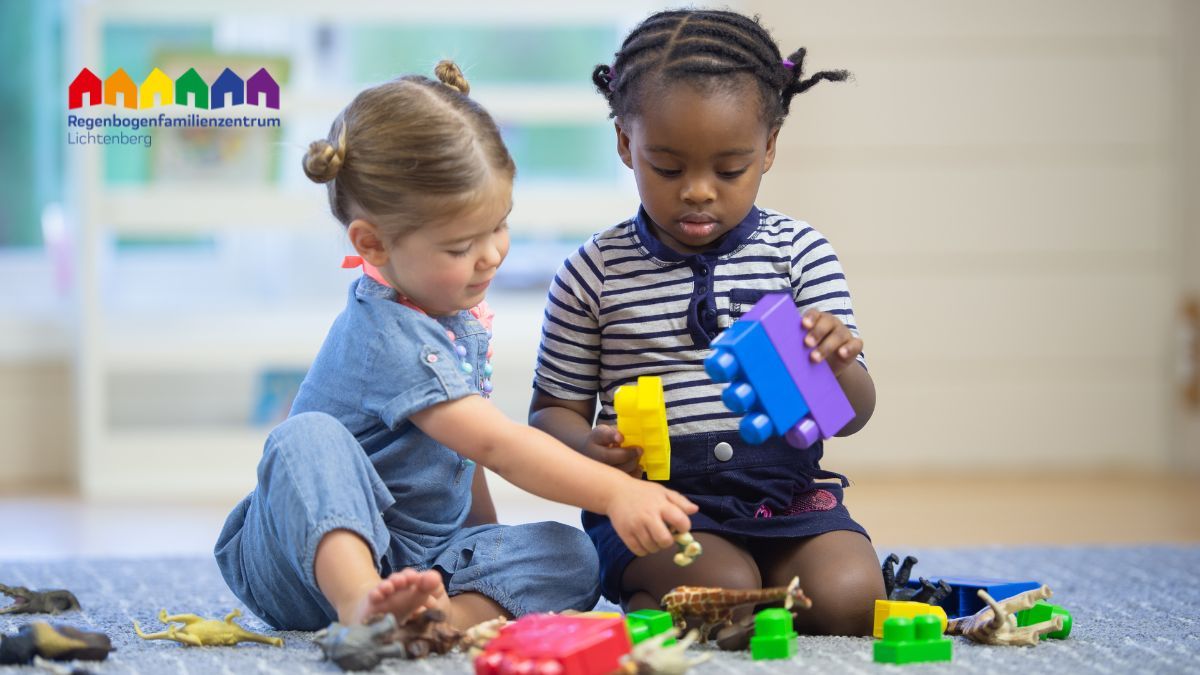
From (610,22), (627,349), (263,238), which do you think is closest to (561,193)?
(610,22)

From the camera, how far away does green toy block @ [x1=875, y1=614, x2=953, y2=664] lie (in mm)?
968

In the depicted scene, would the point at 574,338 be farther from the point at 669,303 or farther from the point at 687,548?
the point at 687,548

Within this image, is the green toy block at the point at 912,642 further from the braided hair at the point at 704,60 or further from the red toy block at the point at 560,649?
the braided hair at the point at 704,60

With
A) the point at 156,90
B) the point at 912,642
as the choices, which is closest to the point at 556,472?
the point at 912,642

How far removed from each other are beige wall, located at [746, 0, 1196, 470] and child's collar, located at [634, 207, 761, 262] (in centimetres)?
140

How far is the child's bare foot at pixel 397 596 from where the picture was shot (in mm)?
934

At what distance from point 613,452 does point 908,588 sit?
0.35 m

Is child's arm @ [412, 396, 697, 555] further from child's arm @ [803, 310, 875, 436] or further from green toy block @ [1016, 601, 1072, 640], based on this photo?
green toy block @ [1016, 601, 1072, 640]

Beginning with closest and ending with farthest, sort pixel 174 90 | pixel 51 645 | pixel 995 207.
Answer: pixel 51 645, pixel 174 90, pixel 995 207

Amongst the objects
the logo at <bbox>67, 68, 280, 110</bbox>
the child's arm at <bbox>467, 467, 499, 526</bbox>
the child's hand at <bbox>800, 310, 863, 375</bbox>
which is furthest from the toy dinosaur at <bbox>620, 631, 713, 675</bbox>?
the logo at <bbox>67, 68, 280, 110</bbox>

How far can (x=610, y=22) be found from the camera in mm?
2615

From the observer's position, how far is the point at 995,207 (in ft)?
8.62

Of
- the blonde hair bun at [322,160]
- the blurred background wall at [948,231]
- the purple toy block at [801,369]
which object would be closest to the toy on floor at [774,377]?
the purple toy block at [801,369]

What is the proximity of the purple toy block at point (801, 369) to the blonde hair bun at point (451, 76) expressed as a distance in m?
0.34
